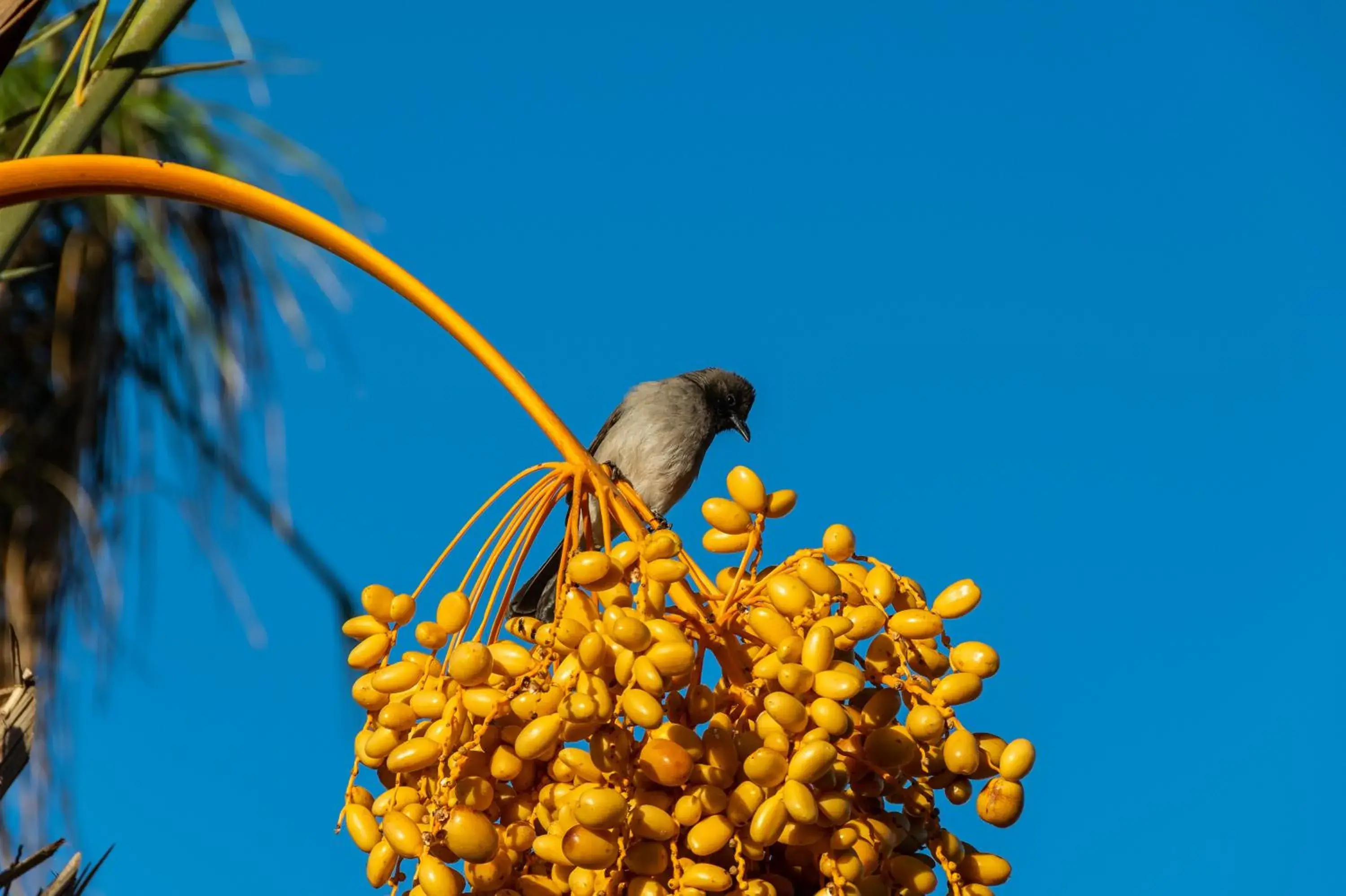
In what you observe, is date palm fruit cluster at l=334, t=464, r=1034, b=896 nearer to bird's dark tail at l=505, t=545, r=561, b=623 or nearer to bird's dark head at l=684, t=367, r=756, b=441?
bird's dark tail at l=505, t=545, r=561, b=623

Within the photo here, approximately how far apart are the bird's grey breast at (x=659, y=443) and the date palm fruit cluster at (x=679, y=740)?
11.0 feet

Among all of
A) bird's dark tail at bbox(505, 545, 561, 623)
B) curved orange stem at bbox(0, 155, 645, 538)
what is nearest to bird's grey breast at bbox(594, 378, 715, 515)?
bird's dark tail at bbox(505, 545, 561, 623)

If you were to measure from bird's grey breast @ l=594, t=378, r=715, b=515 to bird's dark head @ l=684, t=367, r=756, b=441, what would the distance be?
194 millimetres

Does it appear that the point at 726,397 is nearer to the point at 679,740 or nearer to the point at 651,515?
the point at 651,515

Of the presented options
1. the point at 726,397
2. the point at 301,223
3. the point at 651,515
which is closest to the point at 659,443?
the point at 726,397

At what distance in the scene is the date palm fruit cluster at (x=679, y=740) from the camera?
1359 mm

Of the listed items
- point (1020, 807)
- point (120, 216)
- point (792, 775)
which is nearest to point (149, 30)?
point (792, 775)

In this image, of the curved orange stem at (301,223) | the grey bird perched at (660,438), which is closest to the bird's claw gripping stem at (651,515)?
the curved orange stem at (301,223)

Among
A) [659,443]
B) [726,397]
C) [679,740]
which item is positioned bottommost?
[679,740]

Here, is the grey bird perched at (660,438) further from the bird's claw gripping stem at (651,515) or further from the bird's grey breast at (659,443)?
the bird's claw gripping stem at (651,515)

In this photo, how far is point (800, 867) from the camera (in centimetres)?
148

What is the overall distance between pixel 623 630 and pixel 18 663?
2.89 ft

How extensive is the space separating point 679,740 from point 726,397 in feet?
13.5

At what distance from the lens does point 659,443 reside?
16.2 ft
